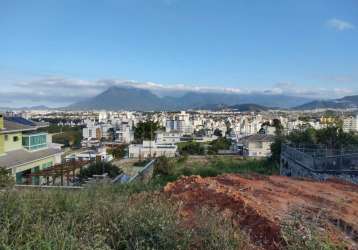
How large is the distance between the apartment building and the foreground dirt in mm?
12008

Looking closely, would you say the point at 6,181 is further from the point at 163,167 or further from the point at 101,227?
the point at 163,167

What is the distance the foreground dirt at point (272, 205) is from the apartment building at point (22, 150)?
12.0 metres

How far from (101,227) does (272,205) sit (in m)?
3.00

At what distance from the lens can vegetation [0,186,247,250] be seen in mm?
3256

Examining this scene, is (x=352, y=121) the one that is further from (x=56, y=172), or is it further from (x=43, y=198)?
(x=43, y=198)

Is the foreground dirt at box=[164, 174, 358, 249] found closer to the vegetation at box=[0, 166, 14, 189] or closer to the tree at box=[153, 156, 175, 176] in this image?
the vegetation at box=[0, 166, 14, 189]

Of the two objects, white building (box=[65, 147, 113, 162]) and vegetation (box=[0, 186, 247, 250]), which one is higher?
vegetation (box=[0, 186, 247, 250])

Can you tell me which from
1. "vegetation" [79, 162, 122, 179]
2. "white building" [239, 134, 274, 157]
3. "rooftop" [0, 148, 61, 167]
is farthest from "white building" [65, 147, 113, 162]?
"white building" [239, 134, 274, 157]

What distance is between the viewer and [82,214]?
4.20m

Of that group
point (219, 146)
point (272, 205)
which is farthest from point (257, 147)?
point (272, 205)

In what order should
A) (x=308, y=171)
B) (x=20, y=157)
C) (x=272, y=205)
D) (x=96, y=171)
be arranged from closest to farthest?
(x=272, y=205) → (x=308, y=171) → (x=20, y=157) → (x=96, y=171)

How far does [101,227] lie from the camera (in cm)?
392

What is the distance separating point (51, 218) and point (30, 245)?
1.11m

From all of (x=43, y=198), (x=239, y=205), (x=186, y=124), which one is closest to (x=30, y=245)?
(x=43, y=198)
